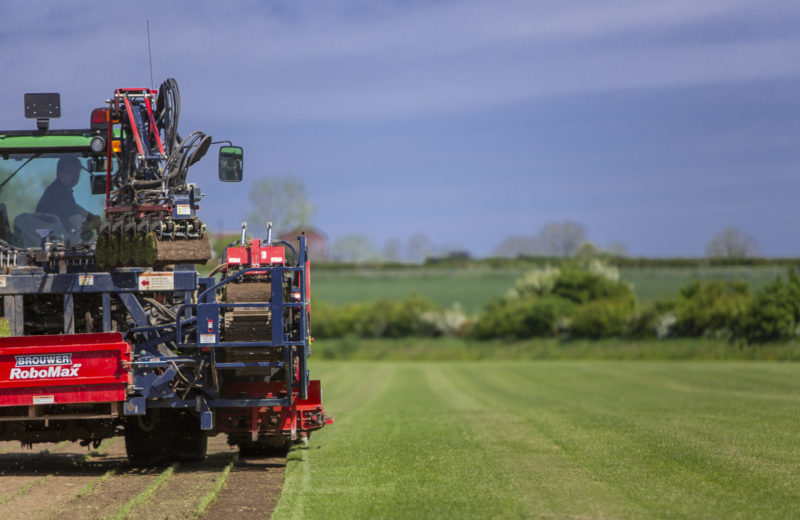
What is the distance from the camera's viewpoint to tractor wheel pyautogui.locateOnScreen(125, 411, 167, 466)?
12.4m

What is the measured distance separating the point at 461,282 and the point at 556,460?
2974 inches

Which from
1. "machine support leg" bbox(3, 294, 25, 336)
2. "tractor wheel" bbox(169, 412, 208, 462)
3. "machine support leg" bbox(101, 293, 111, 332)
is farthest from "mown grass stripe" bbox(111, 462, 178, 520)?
"machine support leg" bbox(3, 294, 25, 336)

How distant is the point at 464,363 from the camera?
53.6m

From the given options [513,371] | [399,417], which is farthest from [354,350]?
[399,417]

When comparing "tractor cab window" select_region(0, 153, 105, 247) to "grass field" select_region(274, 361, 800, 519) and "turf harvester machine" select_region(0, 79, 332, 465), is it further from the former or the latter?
"grass field" select_region(274, 361, 800, 519)

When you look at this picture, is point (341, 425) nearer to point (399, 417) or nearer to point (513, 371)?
point (399, 417)

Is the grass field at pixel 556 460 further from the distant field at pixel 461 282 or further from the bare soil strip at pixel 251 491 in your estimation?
the distant field at pixel 461 282

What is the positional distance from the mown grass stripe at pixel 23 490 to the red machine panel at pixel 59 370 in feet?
2.98

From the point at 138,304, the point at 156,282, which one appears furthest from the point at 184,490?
the point at 156,282

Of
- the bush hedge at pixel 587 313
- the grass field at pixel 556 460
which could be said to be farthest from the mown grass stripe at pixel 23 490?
the bush hedge at pixel 587 313

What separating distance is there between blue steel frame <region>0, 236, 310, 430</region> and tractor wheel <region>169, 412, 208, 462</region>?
38.7 inches

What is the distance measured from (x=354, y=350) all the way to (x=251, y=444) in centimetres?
4764

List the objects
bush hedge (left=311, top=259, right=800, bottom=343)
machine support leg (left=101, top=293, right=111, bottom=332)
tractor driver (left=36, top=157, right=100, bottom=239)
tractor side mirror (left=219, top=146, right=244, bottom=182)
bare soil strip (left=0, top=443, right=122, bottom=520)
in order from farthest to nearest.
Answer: bush hedge (left=311, top=259, right=800, bottom=343) < tractor driver (left=36, top=157, right=100, bottom=239) < tractor side mirror (left=219, top=146, right=244, bottom=182) < machine support leg (left=101, top=293, right=111, bottom=332) < bare soil strip (left=0, top=443, right=122, bottom=520)

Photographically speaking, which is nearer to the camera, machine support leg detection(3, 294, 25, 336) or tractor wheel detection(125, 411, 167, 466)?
machine support leg detection(3, 294, 25, 336)
